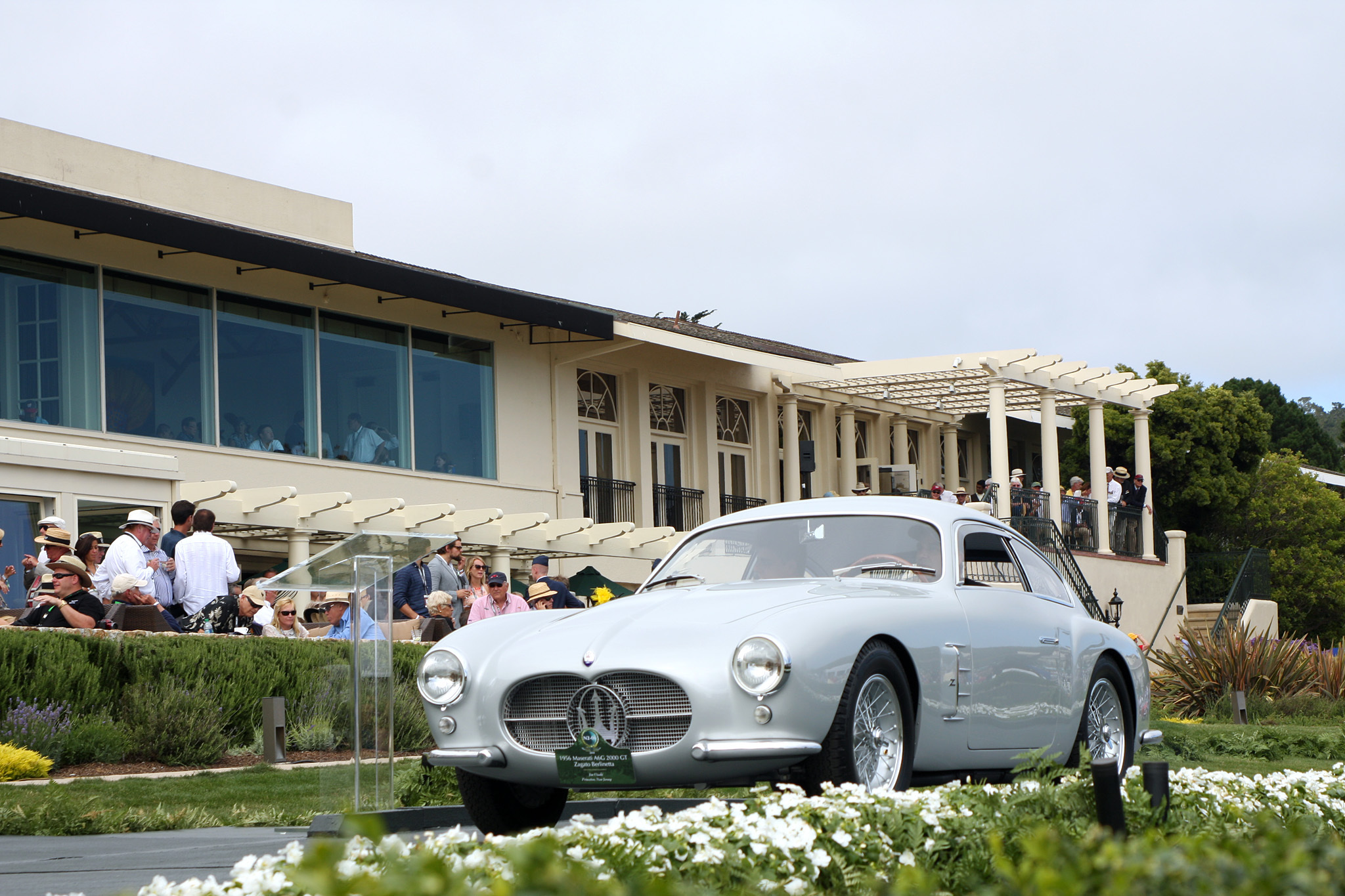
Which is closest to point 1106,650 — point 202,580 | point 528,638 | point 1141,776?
point 1141,776

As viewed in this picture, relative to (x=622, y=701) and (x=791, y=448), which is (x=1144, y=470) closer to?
(x=791, y=448)

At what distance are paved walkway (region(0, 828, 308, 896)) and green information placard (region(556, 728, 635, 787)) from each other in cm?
135

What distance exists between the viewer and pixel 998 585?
8234 millimetres

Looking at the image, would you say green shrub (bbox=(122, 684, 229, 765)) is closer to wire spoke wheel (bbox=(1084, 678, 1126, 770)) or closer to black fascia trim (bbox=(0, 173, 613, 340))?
wire spoke wheel (bbox=(1084, 678, 1126, 770))

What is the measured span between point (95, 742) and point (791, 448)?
21.7 metres

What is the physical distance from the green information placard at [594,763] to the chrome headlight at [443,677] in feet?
1.98

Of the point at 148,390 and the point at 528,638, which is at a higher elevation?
the point at 148,390

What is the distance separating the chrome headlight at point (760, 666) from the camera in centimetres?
621

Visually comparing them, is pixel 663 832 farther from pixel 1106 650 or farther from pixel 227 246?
pixel 227 246

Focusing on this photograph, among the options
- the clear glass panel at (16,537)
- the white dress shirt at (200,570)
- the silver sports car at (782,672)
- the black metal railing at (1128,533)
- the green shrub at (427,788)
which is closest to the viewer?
the silver sports car at (782,672)

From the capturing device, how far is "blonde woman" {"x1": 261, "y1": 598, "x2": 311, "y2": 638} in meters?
14.1

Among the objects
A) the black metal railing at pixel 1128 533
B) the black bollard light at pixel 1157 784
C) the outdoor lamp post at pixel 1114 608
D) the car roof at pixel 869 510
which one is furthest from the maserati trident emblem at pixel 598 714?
the black metal railing at pixel 1128 533

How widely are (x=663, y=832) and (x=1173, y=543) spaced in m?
32.5

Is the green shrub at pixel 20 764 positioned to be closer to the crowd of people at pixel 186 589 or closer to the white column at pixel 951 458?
the crowd of people at pixel 186 589
